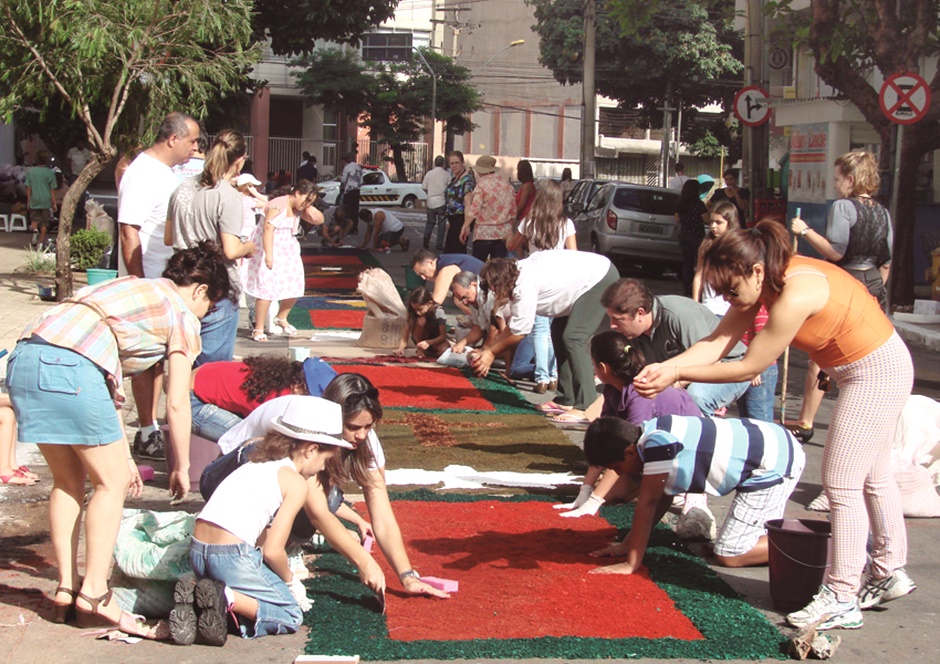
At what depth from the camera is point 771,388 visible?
6.98 m

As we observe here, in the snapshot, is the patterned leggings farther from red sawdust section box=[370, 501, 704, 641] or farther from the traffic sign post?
the traffic sign post

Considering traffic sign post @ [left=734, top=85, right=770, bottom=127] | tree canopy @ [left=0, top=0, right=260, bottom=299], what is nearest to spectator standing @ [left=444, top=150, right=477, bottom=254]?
traffic sign post @ [left=734, top=85, right=770, bottom=127]

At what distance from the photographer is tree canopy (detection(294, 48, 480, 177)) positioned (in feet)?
163

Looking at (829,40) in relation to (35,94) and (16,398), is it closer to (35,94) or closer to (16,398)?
(35,94)

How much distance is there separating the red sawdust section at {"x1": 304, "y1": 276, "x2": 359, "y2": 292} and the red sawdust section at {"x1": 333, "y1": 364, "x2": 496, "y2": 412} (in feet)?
19.9

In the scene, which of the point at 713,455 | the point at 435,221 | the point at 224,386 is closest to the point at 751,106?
the point at 435,221

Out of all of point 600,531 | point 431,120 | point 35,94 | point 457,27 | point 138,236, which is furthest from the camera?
point 457,27

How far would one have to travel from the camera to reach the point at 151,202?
7523 millimetres

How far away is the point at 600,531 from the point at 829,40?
12845 millimetres

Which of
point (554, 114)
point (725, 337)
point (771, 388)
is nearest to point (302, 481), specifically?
point (725, 337)

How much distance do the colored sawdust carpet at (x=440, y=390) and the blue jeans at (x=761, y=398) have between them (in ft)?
7.99

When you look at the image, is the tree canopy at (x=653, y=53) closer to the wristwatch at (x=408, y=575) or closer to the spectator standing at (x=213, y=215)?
the spectator standing at (x=213, y=215)

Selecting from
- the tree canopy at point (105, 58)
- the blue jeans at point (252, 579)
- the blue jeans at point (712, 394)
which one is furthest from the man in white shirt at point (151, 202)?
the tree canopy at point (105, 58)

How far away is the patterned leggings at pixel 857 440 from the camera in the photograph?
4746mm
